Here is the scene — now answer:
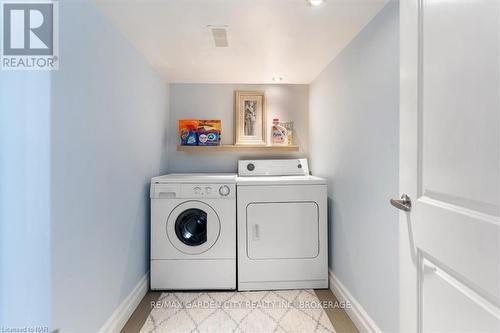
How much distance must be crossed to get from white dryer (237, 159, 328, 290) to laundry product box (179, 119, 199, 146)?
0.85 m

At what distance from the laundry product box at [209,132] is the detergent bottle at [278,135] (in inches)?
23.7

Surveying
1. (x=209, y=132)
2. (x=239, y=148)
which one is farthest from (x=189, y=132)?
(x=239, y=148)

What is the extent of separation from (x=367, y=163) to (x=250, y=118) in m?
1.59

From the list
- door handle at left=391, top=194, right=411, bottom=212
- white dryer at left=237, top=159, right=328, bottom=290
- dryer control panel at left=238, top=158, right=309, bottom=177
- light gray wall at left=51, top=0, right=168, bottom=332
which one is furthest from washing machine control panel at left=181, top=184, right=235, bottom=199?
door handle at left=391, top=194, right=411, bottom=212

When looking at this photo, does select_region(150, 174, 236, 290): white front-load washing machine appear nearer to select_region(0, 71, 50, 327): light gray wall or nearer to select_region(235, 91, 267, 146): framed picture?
select_region(235, 91, 267, 146): framed picture

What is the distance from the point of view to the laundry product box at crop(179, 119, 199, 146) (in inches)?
107

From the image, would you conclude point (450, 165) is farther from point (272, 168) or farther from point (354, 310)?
point (272, 168)

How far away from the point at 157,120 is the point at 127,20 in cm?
105

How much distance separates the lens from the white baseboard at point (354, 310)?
1521 millimetres

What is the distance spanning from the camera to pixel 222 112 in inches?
114

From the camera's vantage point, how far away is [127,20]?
154 centimetres

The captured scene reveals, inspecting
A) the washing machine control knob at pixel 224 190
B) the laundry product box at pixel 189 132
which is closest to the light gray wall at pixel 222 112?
the laundry product box at pixel 189 132

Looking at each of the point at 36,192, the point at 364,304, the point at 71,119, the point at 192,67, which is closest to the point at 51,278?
the point at 36,192

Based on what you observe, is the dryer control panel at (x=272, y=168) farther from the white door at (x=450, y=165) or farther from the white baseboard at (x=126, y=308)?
the white door at (x=450, y=165)
